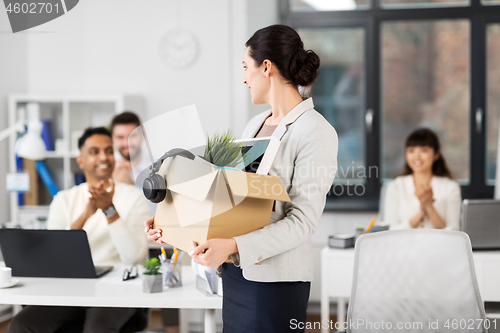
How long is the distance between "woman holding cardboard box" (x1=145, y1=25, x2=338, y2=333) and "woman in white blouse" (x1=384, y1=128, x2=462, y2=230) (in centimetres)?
198

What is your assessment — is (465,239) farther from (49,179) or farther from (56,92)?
(56,92)

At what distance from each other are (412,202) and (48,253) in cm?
228

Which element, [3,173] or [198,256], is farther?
[3,173]

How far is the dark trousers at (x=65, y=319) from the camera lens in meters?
1.85

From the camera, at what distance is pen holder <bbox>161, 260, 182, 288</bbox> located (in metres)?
1.76

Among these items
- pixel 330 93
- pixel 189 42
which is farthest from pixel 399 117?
pixel 189 42

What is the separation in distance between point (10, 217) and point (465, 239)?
338 cm

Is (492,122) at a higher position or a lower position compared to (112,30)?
lower

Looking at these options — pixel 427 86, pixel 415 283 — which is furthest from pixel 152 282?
pixel 427 86

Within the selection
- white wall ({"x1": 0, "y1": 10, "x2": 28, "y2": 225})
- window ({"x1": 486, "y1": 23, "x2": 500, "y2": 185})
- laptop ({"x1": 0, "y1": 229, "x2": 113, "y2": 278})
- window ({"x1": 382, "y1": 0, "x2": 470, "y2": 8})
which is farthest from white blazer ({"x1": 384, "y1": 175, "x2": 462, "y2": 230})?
white wall ({"x1": 0, "y1": 10, "x2": 28, "y2": 225})

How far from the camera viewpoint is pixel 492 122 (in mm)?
3766

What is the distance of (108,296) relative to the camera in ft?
5.39

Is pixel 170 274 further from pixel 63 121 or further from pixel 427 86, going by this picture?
pixel 427 86

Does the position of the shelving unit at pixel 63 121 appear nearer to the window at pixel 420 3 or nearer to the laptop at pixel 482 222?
the window at pixel 420 3
